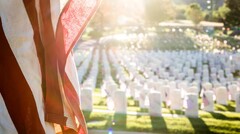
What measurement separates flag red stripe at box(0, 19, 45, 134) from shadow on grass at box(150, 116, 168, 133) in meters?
5.45

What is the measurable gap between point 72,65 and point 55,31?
0.15 meters

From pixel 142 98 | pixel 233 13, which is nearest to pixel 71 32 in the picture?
pixel 142 98

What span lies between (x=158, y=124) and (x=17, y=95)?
571 cm

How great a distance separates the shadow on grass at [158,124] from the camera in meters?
6.61

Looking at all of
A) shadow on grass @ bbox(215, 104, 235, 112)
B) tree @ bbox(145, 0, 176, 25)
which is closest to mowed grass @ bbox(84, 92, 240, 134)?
shadow on grass @ bbox(215, 104, 235, 112)

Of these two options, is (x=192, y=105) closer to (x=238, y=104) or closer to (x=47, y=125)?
(x=238, y=104)

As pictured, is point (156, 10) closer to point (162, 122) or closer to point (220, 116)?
point (220, 116)

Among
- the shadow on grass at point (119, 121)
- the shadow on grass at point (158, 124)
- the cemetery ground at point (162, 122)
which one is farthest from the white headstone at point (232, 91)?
the shadow on grass at point (119, 121)

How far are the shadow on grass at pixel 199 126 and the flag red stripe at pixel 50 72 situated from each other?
17.9ft

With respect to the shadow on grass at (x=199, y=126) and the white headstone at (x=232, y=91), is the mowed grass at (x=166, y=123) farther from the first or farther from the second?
the white headstone at (x=232, y=91)

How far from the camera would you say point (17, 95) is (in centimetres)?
128

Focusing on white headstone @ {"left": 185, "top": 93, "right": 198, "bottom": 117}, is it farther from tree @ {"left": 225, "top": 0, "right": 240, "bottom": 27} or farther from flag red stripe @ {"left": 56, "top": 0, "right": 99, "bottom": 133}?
tree @ {"left": 225, "top": 0, "right": 240, "bottom": 27}

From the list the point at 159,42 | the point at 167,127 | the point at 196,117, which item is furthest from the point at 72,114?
the point at 159,42

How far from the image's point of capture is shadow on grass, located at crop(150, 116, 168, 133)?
21.7ft
